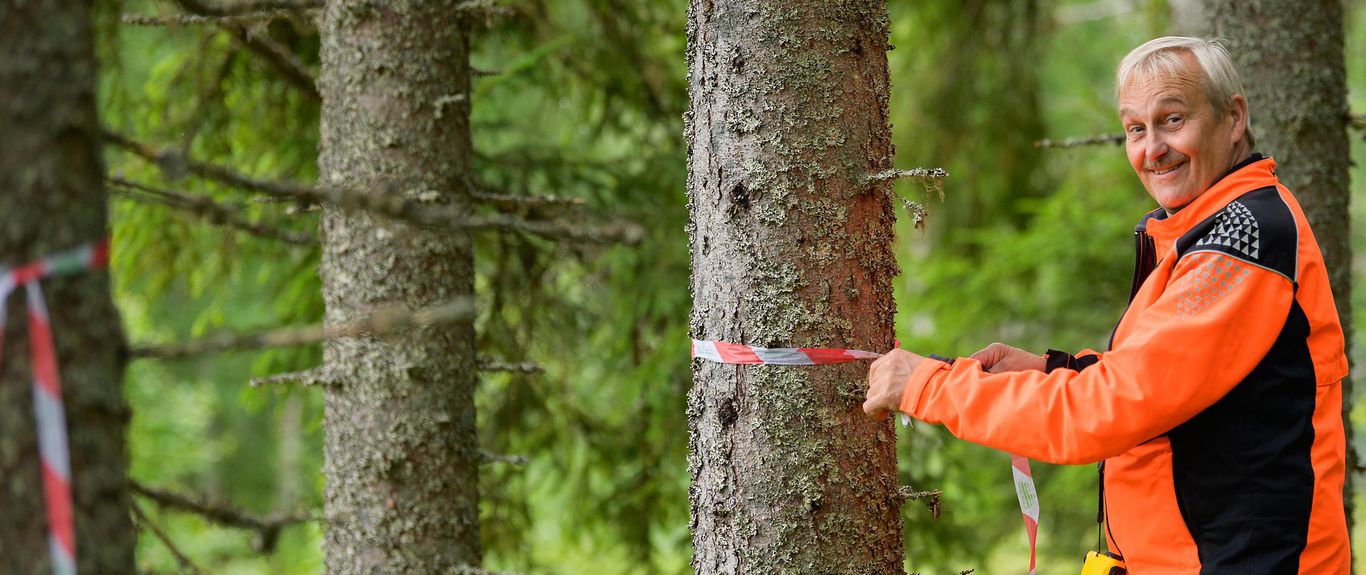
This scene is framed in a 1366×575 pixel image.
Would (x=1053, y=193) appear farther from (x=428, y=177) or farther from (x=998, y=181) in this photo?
(x=428, y=177)

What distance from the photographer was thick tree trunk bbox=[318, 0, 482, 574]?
11.4ft

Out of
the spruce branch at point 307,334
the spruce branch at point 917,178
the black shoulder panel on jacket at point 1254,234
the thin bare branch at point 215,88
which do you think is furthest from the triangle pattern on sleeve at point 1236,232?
the thin bare branch at point 215,88

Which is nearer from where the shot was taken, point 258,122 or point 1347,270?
point 1347,270

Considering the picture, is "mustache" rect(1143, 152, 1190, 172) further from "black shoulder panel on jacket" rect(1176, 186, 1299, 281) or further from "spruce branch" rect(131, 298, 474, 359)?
"spruce branch" rect(131, 298, 474, 359)

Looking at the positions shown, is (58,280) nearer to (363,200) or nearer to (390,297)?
(363,200)

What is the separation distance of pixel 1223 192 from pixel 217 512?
6.99 ft

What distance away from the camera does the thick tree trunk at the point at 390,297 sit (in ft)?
11.4

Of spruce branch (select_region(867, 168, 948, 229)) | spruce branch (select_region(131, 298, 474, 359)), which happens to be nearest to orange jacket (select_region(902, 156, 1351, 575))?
spruce branch (select_region(867, 168, 948, 229))

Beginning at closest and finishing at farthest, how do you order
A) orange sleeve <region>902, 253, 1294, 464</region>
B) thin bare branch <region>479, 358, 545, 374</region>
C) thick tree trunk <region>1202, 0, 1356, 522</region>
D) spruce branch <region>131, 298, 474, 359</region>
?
spruce branch <region>131, 298, 474, 359</region> → orange sleeve <region>902, 253, 1294, 464</region> → thin bare branch <region>479, 358, 545, 374</region> → thick tree trunk <region>1202, 0, 1356, 522</region>

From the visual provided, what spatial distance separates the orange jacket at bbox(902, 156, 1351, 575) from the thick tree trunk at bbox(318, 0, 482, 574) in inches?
69.7

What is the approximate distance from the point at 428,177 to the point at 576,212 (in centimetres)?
118

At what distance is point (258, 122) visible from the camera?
546 centimetres

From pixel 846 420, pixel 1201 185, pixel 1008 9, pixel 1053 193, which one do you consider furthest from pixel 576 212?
pixel 1053 193

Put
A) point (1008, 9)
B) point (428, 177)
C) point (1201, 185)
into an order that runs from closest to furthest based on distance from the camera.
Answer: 1. point (1201, 185)
2. point (428, 177)
3. point (1008, 9)
